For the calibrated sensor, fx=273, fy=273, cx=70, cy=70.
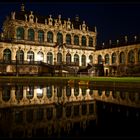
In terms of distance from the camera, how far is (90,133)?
7449 millimetres

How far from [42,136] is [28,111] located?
4.19 meters

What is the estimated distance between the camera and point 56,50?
226 ft

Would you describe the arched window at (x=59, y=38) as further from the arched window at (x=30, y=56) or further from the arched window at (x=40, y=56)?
the arched window at (x=30, y=56)

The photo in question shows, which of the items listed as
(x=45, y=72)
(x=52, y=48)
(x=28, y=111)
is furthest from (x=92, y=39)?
(x=28, y=111)

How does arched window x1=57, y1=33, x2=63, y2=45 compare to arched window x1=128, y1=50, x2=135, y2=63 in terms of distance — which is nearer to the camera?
arched window x1=128, y1=50, x2=135, y2=63

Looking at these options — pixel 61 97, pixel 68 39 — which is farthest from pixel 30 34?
pixel 61 97

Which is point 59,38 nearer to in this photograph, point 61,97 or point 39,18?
point 39,18

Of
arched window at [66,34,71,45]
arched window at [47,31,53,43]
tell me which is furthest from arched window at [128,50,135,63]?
arched window at [47,31,53,43]

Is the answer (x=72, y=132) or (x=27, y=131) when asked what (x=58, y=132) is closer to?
(x=72, y=132)

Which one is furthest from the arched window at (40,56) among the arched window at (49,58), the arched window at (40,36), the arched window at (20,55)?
the arched window at (20,55)

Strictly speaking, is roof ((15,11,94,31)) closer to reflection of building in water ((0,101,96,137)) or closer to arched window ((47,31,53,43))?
arched window ((47,31,53,43))

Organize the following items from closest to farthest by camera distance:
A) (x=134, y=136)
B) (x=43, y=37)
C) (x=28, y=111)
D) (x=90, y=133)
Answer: (x=134, y=136) → (x=90, y=133) → (x=28, y=111) → (x=43, y=37)

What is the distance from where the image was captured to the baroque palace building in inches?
2400

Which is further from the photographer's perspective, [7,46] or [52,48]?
[52,48]
